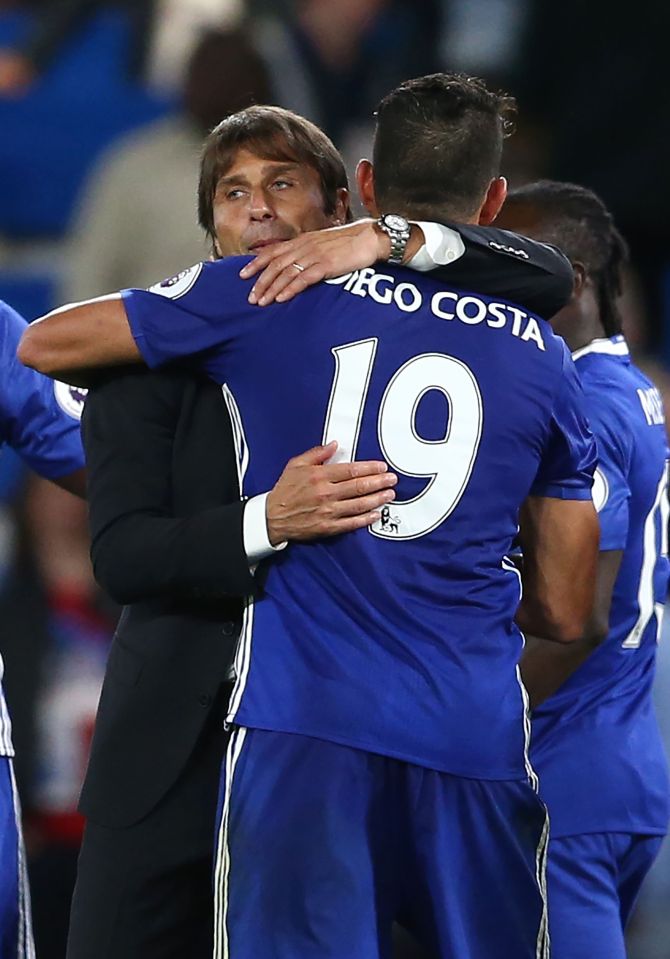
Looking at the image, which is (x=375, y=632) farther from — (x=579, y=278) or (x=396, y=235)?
(x=579, y=278)

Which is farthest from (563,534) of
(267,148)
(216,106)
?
(216,106)

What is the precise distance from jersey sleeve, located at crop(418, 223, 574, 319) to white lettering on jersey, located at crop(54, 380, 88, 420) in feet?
2.56

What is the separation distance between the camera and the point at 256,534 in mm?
2473

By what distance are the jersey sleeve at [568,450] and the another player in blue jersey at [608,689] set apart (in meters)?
0.31

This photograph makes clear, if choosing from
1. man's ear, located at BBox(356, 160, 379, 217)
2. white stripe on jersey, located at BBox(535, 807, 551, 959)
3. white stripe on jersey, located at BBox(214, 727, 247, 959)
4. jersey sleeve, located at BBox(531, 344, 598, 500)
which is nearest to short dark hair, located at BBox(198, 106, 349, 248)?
man's ear, located at BBox(356, 160, 379, 217)

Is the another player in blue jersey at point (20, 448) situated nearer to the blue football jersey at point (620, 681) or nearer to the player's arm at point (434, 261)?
the player's arm at point (434, 261)

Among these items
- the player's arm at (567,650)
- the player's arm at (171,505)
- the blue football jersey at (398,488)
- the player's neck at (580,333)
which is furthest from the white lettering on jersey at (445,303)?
the player's neck at (580,333)

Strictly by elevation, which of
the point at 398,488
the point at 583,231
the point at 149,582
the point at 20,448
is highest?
the point at 583,231

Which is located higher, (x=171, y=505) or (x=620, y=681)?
(x=171, y=505)

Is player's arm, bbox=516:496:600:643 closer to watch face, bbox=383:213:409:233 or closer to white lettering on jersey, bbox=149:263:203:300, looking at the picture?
watch face, bbox=383:213:409:233

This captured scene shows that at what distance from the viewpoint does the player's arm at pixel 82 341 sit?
2488 millimetres

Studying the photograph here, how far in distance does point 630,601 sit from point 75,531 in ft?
9.22

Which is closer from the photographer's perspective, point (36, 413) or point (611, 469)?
point (36, 413)

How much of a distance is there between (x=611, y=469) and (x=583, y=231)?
1.79ft
